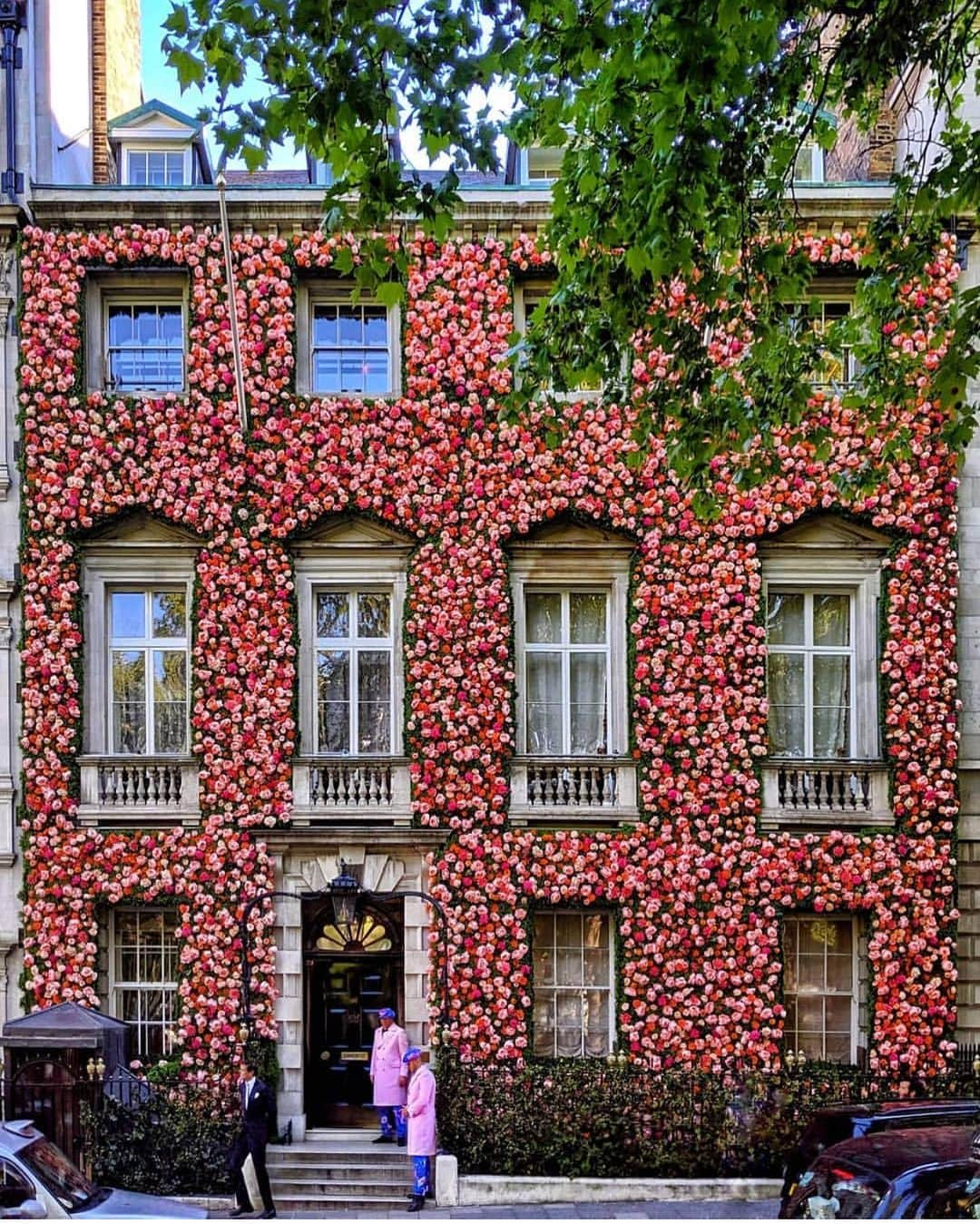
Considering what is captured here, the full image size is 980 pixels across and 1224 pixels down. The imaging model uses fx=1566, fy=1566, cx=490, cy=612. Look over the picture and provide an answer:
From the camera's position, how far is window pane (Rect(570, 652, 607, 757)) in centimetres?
2044

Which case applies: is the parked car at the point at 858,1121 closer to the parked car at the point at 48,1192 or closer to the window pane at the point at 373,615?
the parked car at the point at 48,1192

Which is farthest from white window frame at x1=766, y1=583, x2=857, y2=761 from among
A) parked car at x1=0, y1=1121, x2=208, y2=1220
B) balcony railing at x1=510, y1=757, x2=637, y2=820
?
parked car at x1=0, y1=1121, x2=208, y2=1220

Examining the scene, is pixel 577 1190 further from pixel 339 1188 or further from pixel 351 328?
pixel 351 328

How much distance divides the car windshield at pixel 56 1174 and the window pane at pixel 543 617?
9.92 m

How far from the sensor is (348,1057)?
65.3ft

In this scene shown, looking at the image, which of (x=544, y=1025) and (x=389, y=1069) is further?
(x=544, y=1025)

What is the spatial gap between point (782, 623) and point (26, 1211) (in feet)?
41.0

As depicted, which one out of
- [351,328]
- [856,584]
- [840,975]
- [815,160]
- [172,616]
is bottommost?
[840,975]

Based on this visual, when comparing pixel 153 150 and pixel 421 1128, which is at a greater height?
pixel 153 150

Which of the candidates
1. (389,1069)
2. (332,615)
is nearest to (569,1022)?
(389,1069)

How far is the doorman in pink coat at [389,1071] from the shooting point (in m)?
18.5

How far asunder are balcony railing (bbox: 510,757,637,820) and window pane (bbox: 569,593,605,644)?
1635mm

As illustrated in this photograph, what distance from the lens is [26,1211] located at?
1112cm

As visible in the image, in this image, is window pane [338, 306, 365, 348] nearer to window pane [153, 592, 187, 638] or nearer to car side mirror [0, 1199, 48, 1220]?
window pane [153, 592, 187, 638]
